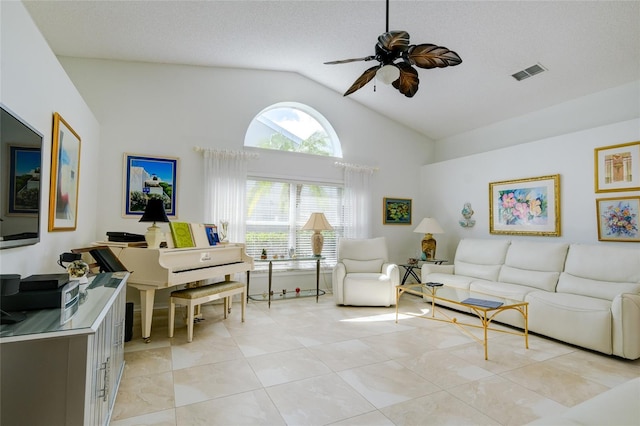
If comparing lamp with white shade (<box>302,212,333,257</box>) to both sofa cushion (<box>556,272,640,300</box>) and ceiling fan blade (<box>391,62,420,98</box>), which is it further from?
sofa cushion (<box>556,272,640,300</box>)

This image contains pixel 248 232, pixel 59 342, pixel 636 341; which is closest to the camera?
pixel 59 342

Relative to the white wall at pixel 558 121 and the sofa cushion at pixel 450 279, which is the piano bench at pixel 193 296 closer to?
the sofa cushion at pixel 450 279

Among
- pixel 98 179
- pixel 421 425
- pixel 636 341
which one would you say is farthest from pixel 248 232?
pixel 636 341

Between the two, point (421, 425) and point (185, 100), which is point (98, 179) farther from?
point (421, 425)

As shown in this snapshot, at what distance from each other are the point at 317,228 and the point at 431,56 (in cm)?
296

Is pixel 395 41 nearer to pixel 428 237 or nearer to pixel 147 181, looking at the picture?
pixel 147 181

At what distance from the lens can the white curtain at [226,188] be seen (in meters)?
4.55

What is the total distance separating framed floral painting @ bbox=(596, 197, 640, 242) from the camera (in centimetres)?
360

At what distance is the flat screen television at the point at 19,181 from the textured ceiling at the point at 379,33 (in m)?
2.04

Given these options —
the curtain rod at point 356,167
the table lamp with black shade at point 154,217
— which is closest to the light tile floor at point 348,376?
the table lamp with black shade at point 154,217

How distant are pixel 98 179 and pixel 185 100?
59.7 inches

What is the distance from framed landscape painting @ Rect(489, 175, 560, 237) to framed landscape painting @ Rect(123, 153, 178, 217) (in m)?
4.72

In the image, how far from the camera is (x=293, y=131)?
17.6ft

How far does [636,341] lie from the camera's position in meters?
2.79
